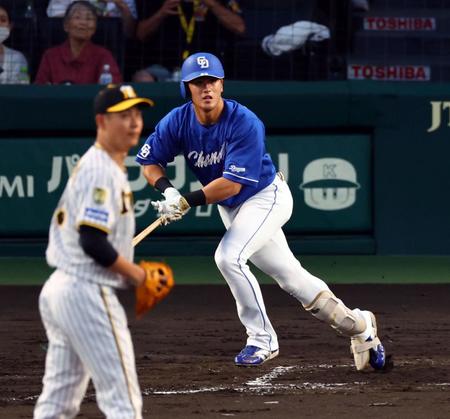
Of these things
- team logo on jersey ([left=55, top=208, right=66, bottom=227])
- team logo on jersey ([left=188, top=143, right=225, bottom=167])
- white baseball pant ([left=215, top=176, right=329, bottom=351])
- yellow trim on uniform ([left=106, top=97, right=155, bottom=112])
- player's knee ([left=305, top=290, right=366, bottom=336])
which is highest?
yellow trim on uniform ([left=106, top=97, right=155, bottom=112])

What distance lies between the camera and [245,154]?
24.3 feet

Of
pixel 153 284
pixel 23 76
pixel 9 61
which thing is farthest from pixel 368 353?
pixel 9 61

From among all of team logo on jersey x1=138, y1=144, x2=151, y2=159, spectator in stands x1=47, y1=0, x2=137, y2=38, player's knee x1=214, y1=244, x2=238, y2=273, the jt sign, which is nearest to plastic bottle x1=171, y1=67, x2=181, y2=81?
spectator in stands x1=47, y1=0, x2=137, y2=38

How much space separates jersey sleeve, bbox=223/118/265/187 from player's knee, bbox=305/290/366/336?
0.78 metres

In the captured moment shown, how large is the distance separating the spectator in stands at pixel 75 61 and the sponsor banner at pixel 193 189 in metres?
0.70

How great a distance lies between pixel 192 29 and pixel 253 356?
20.3ft

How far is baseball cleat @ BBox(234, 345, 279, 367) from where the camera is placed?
7.42m

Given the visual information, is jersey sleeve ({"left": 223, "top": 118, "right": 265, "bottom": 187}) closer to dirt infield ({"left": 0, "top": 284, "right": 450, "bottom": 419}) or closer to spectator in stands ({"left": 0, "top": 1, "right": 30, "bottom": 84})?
dirt infield ({"left": 0, "top": 284, "right": 450, "bottom": 419})

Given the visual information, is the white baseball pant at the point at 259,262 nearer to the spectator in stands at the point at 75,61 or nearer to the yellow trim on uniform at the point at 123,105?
the yellow trim on uniform at the point at 123,105

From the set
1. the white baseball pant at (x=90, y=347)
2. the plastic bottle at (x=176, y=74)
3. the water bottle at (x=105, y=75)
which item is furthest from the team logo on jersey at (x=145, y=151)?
the plastic bottle at (x=176, y=74)

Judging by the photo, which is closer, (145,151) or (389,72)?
(145,151)

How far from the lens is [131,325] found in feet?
29.7

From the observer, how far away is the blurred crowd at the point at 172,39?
12.9 metres

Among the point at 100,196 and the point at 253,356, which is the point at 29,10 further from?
the point at 100,196
